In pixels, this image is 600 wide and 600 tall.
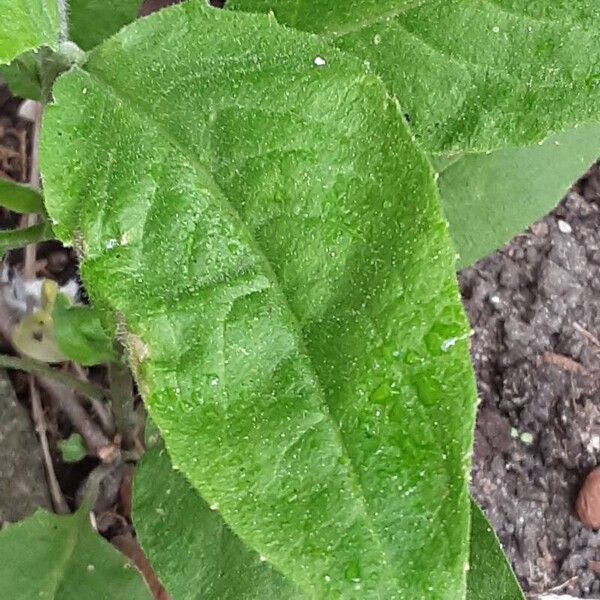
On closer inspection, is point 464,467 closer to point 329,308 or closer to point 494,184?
point 329,308

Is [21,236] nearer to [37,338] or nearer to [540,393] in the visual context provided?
[37,338]

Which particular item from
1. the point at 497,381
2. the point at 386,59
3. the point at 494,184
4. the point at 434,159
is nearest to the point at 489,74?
the point at 386,59

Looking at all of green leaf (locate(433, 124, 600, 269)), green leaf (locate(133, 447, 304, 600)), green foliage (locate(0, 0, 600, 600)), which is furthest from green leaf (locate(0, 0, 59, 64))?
green leaf (locate(433, 124, 600, 269))

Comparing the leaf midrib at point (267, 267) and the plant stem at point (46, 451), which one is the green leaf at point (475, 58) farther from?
the plant stem at point (46, 451)

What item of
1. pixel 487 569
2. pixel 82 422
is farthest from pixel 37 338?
pixel 487 569

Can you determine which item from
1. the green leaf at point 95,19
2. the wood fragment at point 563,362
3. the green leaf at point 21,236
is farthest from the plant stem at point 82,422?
the wood fragment at point 563,362
